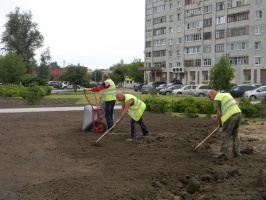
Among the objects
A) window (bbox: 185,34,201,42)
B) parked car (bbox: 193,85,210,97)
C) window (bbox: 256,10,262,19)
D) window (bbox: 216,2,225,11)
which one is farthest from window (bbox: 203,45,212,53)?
parked car (bbox: 193,85,210,97)

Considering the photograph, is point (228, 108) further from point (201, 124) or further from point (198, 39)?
point (198, 39)

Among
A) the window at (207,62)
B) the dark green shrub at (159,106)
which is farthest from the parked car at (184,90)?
the window at (207,62)

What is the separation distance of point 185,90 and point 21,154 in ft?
121

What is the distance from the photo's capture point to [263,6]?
57.8m

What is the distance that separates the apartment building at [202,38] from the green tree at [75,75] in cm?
2255

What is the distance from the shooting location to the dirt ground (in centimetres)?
604

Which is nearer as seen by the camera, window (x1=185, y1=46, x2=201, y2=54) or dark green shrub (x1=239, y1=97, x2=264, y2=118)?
dark green shrub (x1=239, y1=97, x2=264, y2=118)

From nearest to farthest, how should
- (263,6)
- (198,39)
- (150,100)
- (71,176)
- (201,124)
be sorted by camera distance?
(71,176), (201,124), (150,100), (263,6), (198,39)

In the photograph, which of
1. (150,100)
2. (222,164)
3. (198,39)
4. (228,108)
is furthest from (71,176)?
(198,39)

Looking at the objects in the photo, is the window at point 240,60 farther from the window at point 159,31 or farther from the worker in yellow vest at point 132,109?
the worker in yellow vest at point 132,109

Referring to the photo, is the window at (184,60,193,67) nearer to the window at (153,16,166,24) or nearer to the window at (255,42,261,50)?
the window at (153,16,166,24)

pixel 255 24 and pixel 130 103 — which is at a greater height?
pixel 255 24

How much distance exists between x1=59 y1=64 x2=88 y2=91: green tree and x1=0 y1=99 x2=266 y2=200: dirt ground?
40.4 meters

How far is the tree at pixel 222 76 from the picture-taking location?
37969mm
